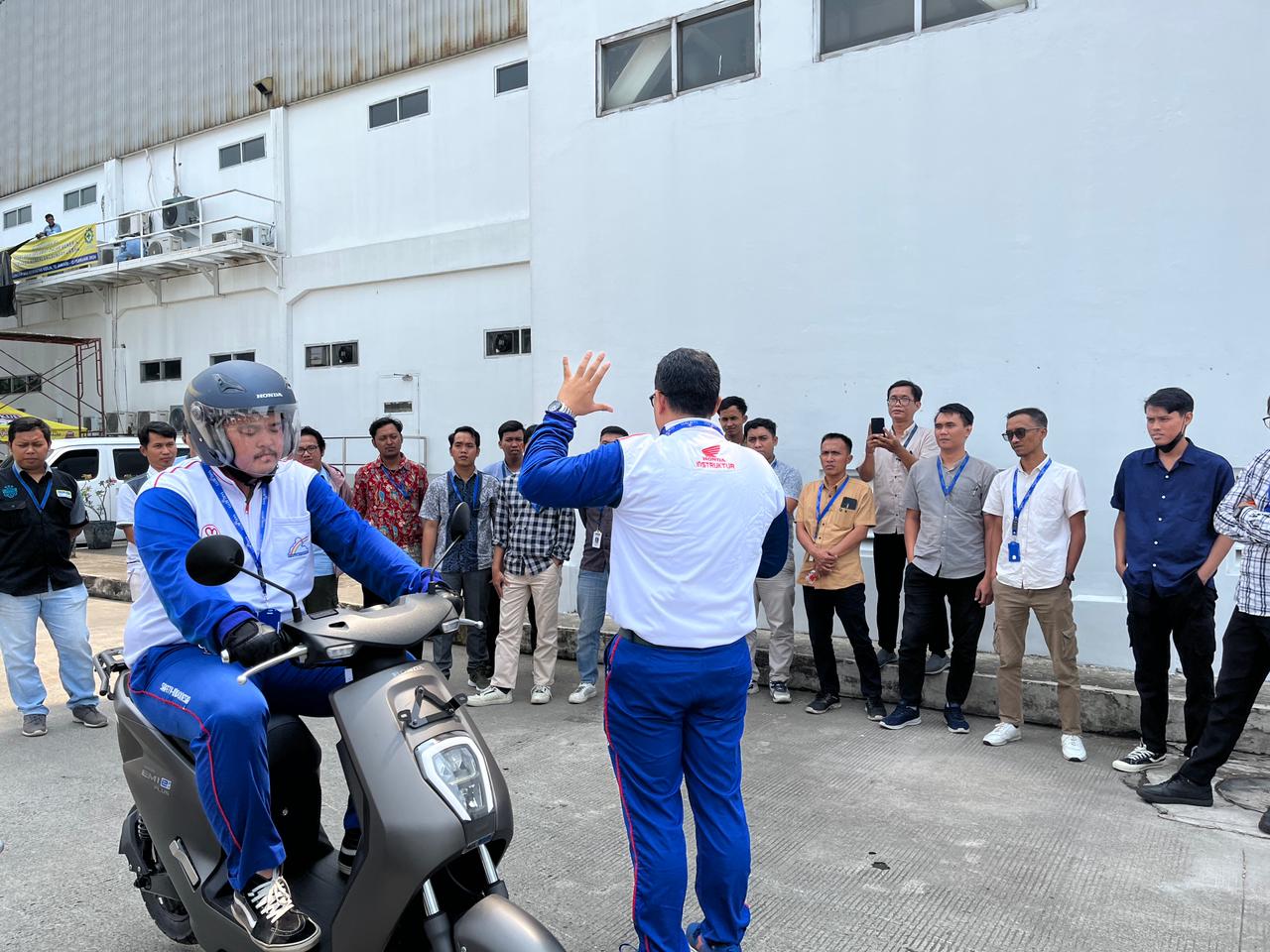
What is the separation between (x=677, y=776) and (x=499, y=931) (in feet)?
2.98

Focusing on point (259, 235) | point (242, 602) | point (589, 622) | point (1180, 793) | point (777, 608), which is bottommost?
point (1180, 793)

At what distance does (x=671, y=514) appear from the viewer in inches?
111

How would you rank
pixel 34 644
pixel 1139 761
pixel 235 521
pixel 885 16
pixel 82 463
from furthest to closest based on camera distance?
pixel 82 463
pixel 885 16
pixel 34 644
pixel 1139 761
pixel 235 521

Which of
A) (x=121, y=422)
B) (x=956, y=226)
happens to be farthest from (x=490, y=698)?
(x=121, y=422)

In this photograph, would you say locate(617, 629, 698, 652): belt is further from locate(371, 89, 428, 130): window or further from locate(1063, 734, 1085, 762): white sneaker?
locate(371, 89, 428, 130): window

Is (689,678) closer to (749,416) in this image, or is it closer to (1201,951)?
(1201,951)

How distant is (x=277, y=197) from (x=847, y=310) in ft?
41.3

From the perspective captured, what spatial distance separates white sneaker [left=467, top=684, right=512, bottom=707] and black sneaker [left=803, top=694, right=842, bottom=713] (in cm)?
201

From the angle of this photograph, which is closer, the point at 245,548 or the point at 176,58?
the point at 245,548


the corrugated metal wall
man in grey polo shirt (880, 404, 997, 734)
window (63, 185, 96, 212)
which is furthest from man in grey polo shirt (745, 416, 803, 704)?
window (63, 185, 96, 212)

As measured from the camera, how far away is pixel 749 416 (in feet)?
24.1

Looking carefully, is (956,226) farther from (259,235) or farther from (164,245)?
(164,245)

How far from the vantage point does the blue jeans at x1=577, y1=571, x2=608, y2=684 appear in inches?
247

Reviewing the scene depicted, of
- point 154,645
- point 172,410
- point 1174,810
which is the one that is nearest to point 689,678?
point 154,645
